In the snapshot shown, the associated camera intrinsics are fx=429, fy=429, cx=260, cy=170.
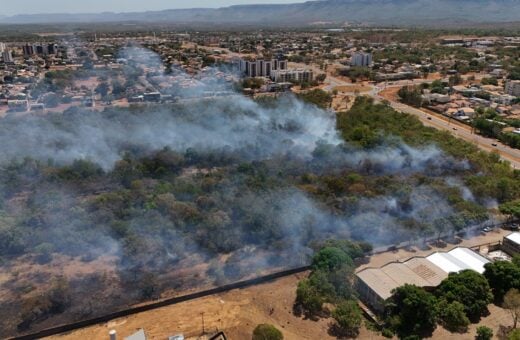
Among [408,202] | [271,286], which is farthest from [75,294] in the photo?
[408,202]

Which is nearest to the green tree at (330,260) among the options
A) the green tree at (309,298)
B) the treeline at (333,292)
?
the treeline at (333,292)

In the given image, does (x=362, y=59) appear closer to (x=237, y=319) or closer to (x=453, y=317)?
(x=453, y=317)

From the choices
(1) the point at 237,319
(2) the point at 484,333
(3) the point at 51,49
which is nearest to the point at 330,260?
(1) the point at 237,319

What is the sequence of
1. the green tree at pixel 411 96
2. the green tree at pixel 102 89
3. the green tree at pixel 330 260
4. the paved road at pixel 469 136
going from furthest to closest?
the green tree at pixel 102 89
the green tree at pixel 411 96
the paved road at pixel 469 136
the green tree at pixel 330 260

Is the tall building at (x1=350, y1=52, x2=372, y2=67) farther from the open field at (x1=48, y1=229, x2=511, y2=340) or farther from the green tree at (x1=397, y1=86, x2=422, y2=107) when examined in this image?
the open field at (x1=48, y1=229, x2=511, y2=340)

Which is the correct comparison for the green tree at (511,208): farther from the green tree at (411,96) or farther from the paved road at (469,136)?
the green tree at (411,96)

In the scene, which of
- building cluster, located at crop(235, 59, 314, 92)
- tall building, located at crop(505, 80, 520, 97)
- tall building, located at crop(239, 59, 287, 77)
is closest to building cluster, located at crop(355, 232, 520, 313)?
tall building, located at crop(505, 80, 520, 97)
